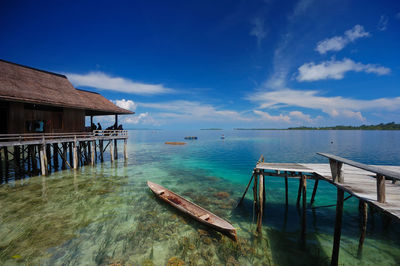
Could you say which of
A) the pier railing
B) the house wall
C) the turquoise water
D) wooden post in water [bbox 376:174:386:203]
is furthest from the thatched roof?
wooden post in water [bbox 376:174:386:203]

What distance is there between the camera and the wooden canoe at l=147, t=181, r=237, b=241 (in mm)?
7844

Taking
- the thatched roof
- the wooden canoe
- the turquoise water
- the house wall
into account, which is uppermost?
the thatched roof

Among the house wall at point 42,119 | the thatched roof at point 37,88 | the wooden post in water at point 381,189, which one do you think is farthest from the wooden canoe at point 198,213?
the house wall at point 42,119

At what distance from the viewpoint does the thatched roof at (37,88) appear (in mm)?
14727

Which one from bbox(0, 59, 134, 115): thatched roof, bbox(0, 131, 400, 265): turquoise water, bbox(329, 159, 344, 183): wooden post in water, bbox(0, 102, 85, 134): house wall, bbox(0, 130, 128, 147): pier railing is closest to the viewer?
bbox(329, 159, 344, 183): wooden post in water

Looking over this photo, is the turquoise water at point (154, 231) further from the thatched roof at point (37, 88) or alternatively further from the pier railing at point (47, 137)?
the thatched roof at point (37, 88)

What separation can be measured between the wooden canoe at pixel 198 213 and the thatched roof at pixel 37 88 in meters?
13.3

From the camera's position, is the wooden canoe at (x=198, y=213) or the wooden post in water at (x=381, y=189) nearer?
the wooden post in water at (x=381, y=189)

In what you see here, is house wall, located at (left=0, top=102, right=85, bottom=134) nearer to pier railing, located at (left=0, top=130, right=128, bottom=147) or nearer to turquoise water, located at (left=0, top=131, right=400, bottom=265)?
pier railing, located at (left=0, top=130, right=128, bottom=147)

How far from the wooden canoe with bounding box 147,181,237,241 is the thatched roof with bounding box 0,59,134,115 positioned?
13297 millimetres

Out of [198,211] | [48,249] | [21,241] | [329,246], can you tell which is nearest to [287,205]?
[329,246]

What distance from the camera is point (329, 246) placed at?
8.02m

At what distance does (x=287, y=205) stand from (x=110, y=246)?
1138cm

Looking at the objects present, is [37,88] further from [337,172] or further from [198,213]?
[337,172]
